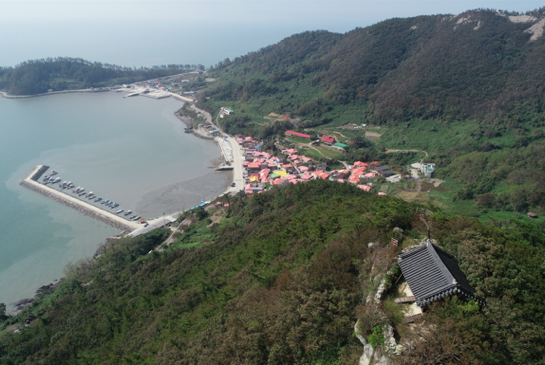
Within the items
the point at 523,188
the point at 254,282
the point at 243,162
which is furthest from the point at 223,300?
the point at 243,162

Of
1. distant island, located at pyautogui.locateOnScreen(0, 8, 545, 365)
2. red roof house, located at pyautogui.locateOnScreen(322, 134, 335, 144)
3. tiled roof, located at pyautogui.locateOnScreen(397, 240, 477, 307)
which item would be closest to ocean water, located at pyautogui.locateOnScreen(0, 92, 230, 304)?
distant island, located at pyautogui.locateOnScreen(0, 8, 545, 365)

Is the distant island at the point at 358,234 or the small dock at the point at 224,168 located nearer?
the distant island at the point at 358,234

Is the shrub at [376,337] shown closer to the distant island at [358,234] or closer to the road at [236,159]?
the distant island at [358,234]

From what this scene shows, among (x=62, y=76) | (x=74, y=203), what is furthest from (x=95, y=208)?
(x=62, y=76)

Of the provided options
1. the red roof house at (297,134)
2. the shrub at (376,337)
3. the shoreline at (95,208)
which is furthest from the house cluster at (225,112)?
the shrub at (376,337)

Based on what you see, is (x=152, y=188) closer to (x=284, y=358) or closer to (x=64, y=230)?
(x=64, y=230)

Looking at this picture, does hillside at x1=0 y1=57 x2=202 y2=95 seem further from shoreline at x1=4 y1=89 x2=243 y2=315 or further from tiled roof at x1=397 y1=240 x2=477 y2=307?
tiled roof at x1=397 y1=240 x2=477 y2=307
